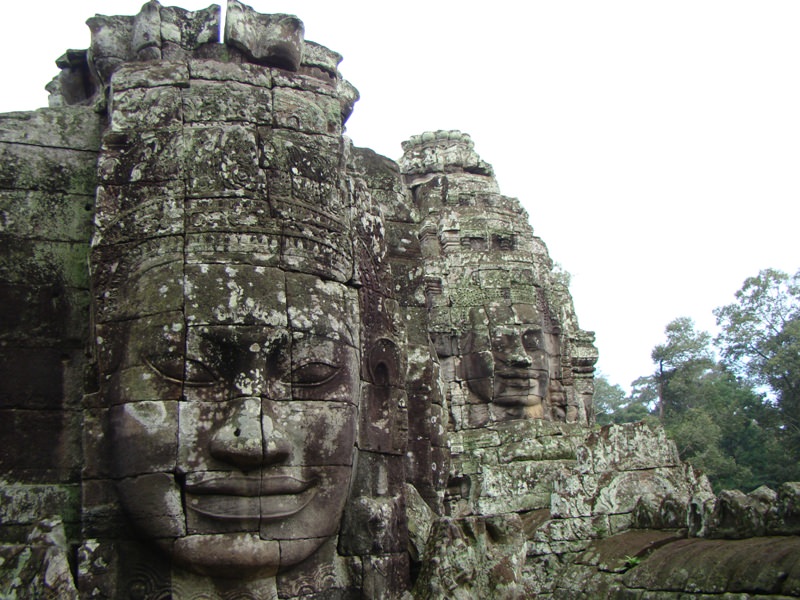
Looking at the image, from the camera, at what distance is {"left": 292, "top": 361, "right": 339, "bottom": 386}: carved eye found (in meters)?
5.26

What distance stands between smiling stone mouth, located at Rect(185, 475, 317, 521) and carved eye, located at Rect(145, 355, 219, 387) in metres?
0.53

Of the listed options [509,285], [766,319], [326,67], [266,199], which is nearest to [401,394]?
[266,199]

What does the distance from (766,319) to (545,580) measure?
33616 millimetres

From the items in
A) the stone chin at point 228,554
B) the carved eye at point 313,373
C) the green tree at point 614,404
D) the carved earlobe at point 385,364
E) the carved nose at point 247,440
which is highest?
the green tree at point 614,404

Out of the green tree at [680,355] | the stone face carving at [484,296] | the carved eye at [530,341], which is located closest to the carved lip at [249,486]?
the stone face carving at [484,296]

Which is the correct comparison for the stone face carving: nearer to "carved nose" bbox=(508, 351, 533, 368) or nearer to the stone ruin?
"carved nose" bbox=(508, 351, 533, 368)

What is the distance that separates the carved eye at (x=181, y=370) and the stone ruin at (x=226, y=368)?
0.01 meters

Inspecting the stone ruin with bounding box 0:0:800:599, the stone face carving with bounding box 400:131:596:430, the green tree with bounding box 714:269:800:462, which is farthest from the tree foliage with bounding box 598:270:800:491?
the stone ruin with bounding box 0:0:800:599

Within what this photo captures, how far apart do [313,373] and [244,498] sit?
2.58ft

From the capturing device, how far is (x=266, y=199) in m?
5.50

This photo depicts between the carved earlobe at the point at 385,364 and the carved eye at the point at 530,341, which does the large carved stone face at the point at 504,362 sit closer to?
the carved eye at the point at 530,341

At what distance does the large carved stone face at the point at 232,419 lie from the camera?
489 cm

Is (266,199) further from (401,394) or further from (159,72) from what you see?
(401,394)

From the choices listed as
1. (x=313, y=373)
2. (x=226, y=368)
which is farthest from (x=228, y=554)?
(x=313, y=373)
